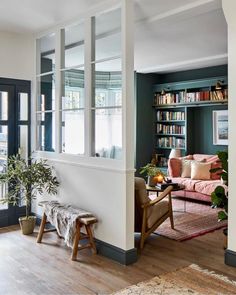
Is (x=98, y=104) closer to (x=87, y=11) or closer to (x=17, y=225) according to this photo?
(x=87, y=11)

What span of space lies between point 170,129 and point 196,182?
2.08 meters

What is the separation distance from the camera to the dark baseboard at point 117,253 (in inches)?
142

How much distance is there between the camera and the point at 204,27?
4.75 meters

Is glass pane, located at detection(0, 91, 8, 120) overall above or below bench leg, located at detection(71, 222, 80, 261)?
above

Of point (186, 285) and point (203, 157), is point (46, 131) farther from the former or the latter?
point (203, 157)

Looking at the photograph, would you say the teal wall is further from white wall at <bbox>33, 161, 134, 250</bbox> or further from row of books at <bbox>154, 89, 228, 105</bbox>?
white wall at <bbox>33, 161, 134, 250</bbox>

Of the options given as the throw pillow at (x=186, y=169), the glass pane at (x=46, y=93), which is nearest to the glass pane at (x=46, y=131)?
the glass pane at (x=46, y=93)

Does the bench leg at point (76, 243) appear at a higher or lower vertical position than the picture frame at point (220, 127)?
lower

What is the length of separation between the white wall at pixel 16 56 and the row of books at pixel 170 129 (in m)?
4.12

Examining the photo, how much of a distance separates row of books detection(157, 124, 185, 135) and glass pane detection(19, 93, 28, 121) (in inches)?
162

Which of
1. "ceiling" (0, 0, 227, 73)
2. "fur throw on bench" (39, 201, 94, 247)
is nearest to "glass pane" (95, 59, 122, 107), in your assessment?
"ceiling" (0, 0, 227, 73)


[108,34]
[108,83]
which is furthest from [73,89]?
[108,34]

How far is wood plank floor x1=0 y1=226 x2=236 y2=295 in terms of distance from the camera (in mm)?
3107

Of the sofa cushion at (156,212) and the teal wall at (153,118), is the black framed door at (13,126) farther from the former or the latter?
the teal wall at (153,118)
